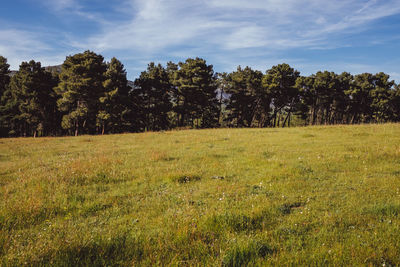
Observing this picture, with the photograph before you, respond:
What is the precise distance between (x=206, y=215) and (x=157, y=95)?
50.3m

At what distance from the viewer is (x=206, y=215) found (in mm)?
4973

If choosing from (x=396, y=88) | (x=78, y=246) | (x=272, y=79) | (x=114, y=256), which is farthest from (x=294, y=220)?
(x=396, y=88)

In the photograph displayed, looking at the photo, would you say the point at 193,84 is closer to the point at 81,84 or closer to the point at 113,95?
the point at 113,95

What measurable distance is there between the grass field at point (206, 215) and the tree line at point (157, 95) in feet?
115

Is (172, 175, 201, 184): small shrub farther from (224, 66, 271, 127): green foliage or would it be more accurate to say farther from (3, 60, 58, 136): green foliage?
(224, 66, 271, 127): green foliage

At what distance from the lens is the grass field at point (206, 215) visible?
12.0 ft

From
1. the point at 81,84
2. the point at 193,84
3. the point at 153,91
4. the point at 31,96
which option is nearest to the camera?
the point at 81,84

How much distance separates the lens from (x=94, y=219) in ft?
17.5

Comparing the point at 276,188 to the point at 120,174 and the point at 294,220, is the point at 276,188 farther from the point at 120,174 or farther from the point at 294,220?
the point at 120,174

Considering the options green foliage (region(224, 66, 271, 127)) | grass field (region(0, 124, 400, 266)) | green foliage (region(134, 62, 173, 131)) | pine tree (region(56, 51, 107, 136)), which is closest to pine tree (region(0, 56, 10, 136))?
pine tree (region(56, 51, 107, 136))

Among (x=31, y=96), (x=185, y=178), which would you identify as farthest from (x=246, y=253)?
(x=31, y=96)

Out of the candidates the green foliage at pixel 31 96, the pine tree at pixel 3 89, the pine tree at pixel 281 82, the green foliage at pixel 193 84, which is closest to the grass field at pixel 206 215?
the green foliage at pixel 193 84

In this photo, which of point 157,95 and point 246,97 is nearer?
point 157,95

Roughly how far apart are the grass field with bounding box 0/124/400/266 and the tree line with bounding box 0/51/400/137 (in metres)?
35.0
